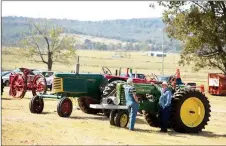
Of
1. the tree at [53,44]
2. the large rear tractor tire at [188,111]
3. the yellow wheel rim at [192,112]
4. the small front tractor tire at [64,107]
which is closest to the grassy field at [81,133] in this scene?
the small front tractor tire at [64,107]

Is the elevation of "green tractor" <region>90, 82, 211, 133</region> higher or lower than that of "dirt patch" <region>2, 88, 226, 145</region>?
higher

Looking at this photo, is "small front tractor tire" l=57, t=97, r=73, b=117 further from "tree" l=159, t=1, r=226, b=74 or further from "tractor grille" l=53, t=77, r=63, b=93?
"tree" l=159, t=1, r=226, b=74

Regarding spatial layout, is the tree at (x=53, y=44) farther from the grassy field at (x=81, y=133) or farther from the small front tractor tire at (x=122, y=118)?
the small front tractor tire at (x=122, y=118)

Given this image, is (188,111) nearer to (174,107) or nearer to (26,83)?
(174,107)

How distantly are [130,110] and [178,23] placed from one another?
21.4m

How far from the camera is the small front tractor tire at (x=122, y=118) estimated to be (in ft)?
44.4

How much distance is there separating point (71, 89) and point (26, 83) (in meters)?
4.11

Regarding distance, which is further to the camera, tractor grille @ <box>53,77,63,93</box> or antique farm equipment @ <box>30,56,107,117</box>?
tractor grille @ <box>53,77,63,93</box>

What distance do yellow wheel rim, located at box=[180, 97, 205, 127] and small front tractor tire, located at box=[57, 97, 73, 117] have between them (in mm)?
4213

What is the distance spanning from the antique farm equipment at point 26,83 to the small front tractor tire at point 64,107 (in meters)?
2.90

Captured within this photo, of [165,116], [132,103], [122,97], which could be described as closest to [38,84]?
[122,97]

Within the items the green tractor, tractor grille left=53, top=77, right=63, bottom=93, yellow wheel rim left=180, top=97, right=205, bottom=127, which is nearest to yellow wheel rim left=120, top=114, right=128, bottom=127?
the green tractor

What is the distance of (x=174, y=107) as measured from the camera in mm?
13617

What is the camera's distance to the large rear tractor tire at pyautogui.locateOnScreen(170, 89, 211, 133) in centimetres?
1360
